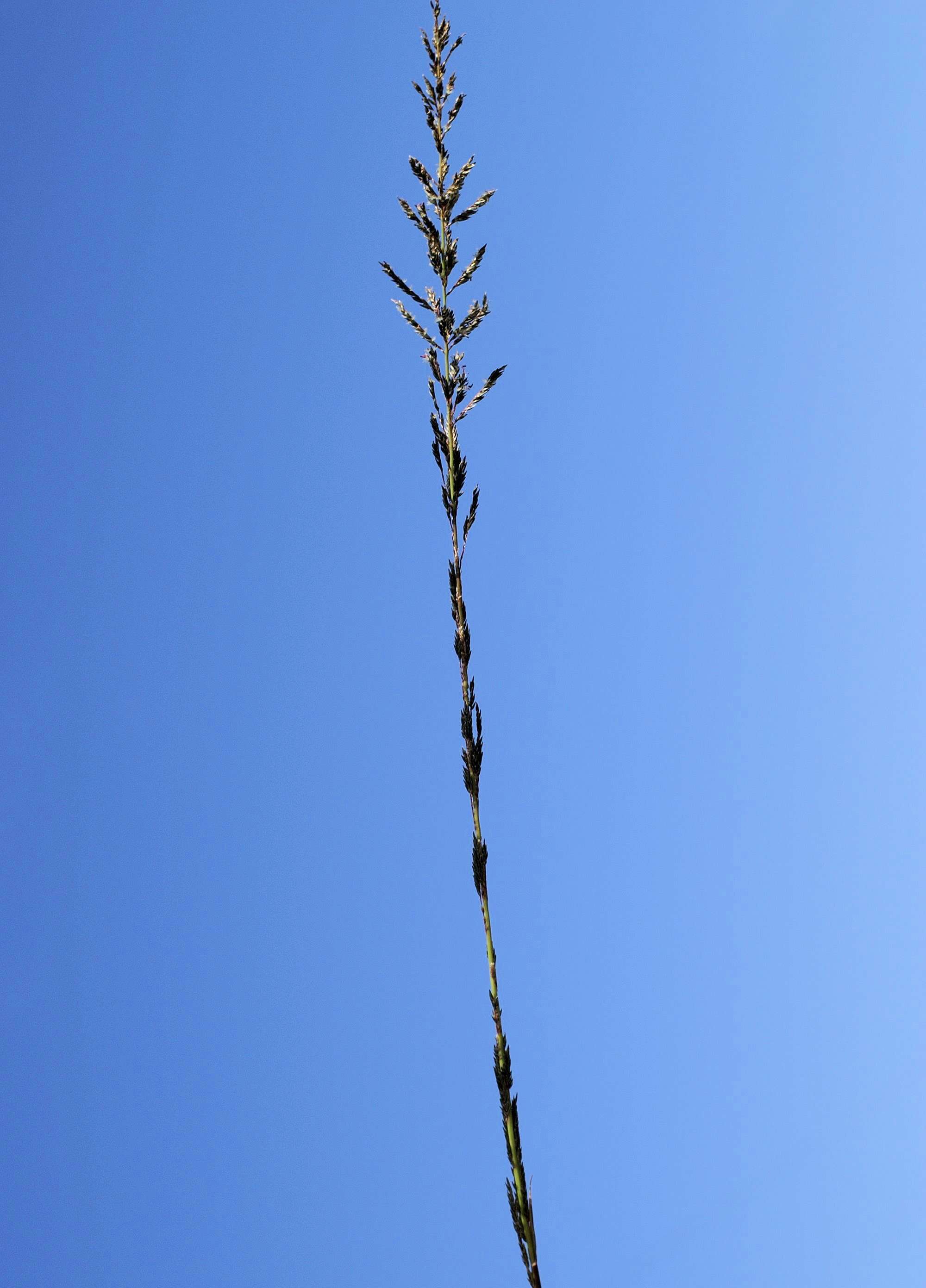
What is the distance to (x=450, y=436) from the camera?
13.0ft

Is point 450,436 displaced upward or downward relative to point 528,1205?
upward

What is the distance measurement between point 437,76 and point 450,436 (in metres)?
1.98

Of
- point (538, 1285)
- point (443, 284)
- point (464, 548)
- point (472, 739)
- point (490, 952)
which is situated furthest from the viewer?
point (443, 284)

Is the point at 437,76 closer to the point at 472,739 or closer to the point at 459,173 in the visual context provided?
the point at 459,173

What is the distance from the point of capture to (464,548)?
12.3 feet

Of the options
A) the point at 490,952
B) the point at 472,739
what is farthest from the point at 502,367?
the point at 490,952

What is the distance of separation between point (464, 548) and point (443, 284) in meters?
1.29

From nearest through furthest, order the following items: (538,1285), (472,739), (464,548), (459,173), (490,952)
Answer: (538,1285) < (490,952) < (472,739) < (464,548) < (459,173)

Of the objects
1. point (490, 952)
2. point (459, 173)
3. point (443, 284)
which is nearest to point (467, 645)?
point (490, 952)

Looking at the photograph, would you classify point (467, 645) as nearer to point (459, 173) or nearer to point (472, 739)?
point (472, 739)

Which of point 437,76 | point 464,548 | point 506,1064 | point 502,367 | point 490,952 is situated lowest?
point 506,1064

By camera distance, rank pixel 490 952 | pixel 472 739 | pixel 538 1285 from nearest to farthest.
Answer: pixel 538 1285
pixel 490 952
pixel 472 739

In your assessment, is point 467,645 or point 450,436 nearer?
point 467,645

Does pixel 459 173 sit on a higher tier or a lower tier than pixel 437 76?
lower
